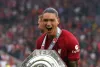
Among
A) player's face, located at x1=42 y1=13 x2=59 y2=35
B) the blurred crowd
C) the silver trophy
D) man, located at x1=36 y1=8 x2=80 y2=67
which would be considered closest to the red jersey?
man, located at x1=36 y1=8 x2=80 y2=67

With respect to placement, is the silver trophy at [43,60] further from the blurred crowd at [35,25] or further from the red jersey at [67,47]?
the blurred crowd at [35,25]

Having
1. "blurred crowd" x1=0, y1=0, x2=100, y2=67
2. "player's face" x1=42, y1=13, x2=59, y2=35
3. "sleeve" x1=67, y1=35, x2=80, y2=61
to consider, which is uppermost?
"player's face" x1=42, y1=13, x2=59, y2=35

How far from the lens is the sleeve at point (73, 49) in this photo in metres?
4.02

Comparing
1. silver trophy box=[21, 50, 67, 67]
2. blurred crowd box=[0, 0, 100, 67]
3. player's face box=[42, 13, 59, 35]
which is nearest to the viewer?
silver trophy box=[21, 50, 67, 67]

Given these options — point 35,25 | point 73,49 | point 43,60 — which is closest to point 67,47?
point 73,49

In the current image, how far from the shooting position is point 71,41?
13.2ft

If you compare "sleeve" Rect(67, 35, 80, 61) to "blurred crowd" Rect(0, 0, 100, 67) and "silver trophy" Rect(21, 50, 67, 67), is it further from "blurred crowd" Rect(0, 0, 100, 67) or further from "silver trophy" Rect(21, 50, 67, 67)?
"blurred crowd" Rect(0, 0, 100, 67)

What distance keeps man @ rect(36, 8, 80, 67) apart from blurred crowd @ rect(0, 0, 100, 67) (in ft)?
36.1

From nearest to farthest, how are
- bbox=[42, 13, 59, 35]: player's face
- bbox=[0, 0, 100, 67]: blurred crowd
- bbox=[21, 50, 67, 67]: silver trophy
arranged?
1. bbox=[21, 50, 67, 67]: silver trophy
2. bbox=[42, 13, 59, 35]: player's face
3. bbox=[0, 0, 100, 67]: blurred crowd

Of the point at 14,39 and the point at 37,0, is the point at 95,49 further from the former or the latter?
the point at 37,0

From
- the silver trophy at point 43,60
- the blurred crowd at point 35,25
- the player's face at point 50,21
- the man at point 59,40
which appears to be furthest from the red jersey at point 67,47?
the blurred crowd at point 35,25

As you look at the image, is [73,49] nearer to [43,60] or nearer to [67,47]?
[67,47]

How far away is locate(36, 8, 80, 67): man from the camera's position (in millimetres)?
3982

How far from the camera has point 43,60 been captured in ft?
11.8
